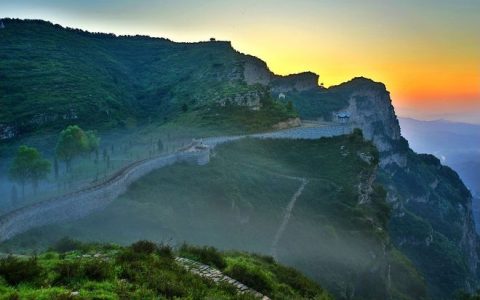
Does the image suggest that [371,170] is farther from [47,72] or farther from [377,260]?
[47,72]

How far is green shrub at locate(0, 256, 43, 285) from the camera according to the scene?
1975 centimetres

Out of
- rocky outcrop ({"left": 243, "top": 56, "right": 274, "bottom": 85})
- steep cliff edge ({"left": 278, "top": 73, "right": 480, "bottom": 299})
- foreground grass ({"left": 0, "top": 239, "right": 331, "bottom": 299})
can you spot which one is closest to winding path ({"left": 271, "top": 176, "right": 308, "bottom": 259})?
foreground grass ({"left": 0, "top": 239, "right": 331, "bottom": 299})

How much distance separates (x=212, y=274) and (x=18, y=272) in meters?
9.09

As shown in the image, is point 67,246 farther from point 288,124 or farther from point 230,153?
point 288,124

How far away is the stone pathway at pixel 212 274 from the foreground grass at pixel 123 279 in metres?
0.67

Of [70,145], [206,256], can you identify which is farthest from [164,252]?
[70,145]

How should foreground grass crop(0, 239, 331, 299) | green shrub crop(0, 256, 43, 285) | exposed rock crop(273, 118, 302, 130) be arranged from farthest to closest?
exposed rock crop(273, 118, 302, 130) → green shrub crop(0, 256, 43, 285) → foreground grass crop(0, 239, 331, 299)

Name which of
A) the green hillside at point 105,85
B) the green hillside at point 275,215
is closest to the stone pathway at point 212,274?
the green hillside at point 275,215

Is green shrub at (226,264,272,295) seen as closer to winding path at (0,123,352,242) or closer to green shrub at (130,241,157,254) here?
green shrub at (130,241,157,254)

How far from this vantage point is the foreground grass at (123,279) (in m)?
18.7

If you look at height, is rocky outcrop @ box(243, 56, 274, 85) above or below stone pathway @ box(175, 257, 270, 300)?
above

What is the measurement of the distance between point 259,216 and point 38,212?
2990cm

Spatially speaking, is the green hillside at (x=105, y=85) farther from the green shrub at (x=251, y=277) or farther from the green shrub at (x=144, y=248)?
the green shrub at (x=251, y=277)

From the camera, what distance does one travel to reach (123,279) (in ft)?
68.2
